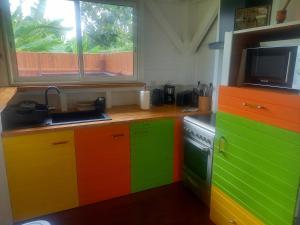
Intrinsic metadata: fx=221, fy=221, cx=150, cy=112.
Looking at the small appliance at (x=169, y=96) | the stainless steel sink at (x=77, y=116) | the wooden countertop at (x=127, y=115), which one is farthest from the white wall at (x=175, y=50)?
the stainless steel sink at (x=77, y=116)

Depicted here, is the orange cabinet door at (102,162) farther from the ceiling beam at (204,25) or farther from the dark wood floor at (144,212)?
the ceiling beam at (204,25)

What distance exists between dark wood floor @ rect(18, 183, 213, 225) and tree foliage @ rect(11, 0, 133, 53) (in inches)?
64.3

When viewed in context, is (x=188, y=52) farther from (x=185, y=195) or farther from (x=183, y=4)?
(x=185, y=195)

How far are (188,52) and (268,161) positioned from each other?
1.91 meters

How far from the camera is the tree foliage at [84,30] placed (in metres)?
2.17

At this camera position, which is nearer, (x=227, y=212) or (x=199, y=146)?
(x=227, y=212)

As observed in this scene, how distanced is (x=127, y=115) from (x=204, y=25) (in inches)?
55.5

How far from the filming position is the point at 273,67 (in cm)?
136

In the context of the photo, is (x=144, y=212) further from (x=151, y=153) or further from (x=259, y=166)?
(x=259, y=166)

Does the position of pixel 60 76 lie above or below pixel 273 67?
below

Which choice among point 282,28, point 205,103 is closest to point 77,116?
point 205,103

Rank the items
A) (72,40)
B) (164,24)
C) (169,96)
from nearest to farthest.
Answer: (72,40), (164,24), (169,96)

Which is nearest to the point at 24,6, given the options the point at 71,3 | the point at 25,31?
the point at 25,31

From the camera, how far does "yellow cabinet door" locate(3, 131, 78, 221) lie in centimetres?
175
